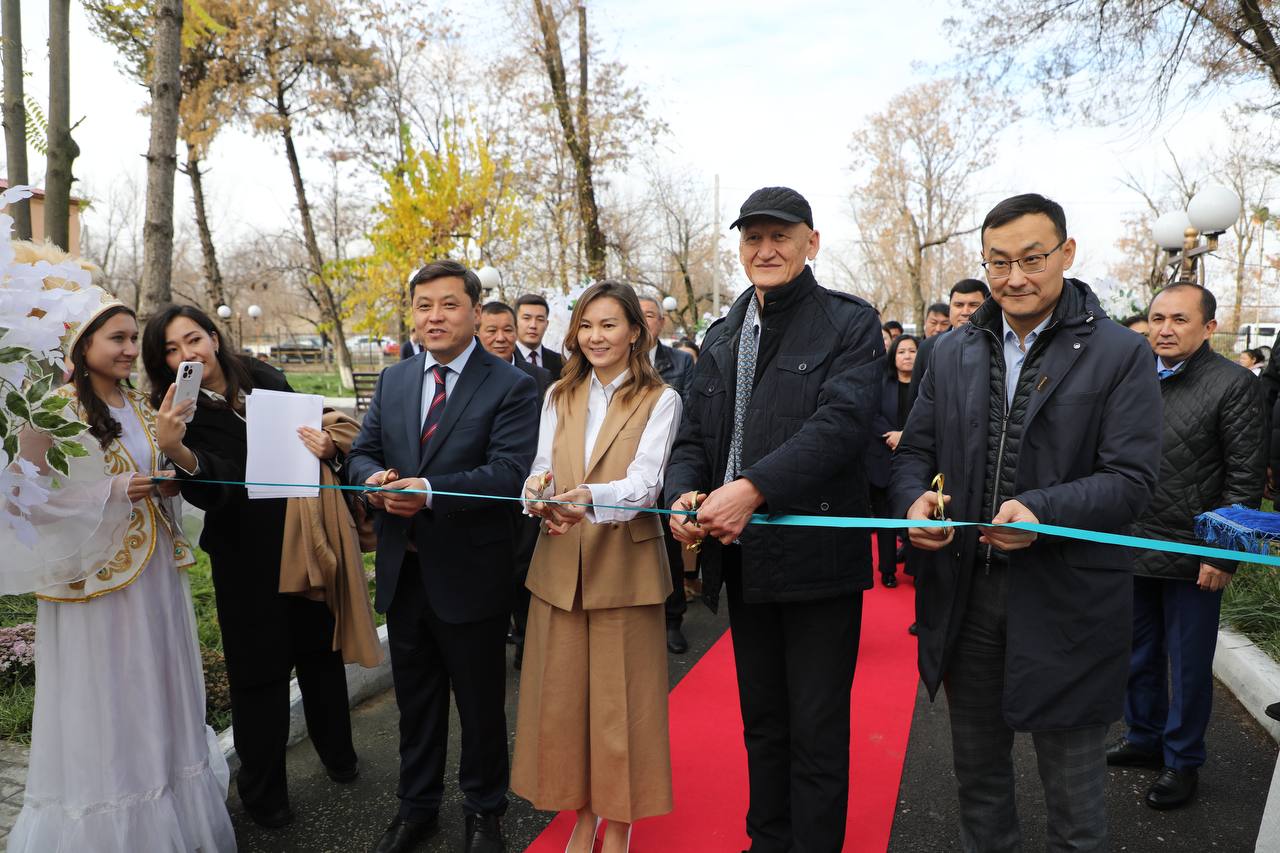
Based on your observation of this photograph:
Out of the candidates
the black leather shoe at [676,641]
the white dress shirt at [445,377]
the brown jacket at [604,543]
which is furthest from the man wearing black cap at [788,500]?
the black leather shoe at [676,641]

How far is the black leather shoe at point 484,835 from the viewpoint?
2907mm

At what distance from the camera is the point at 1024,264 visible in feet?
7.20

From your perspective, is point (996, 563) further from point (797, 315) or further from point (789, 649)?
point (797, 315)

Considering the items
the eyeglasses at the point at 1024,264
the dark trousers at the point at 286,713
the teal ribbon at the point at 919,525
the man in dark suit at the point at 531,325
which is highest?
the man in dark suit at the point at 531,325

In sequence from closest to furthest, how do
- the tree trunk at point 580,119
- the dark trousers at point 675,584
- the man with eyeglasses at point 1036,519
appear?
the man with eyeglasses at point 1036,519, the dark trousers at point 675,584, the tree trunk at point 580,119

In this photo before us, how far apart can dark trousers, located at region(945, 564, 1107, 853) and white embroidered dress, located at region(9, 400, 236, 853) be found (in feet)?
8.69

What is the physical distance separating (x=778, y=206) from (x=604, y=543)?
1.29 metres

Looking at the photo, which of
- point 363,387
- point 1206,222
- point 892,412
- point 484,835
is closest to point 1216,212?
point 1206,222

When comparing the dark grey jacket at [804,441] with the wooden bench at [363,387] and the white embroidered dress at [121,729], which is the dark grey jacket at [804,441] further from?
the wooden bench at [363,387]

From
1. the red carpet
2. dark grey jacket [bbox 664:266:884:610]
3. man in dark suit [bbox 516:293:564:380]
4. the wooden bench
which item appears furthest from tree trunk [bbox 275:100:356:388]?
dark grey jacket [bbox 664:266:884:610]

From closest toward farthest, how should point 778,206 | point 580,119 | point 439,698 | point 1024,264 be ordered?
1. point 1024,264
2. point 778,206
3. point 439,698
4. point 580,119

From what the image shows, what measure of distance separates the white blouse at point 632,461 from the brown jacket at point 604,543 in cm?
2

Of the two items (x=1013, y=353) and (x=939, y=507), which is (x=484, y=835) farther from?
(x=1013, y=353)

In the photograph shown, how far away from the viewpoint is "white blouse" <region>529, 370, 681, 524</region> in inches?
105
